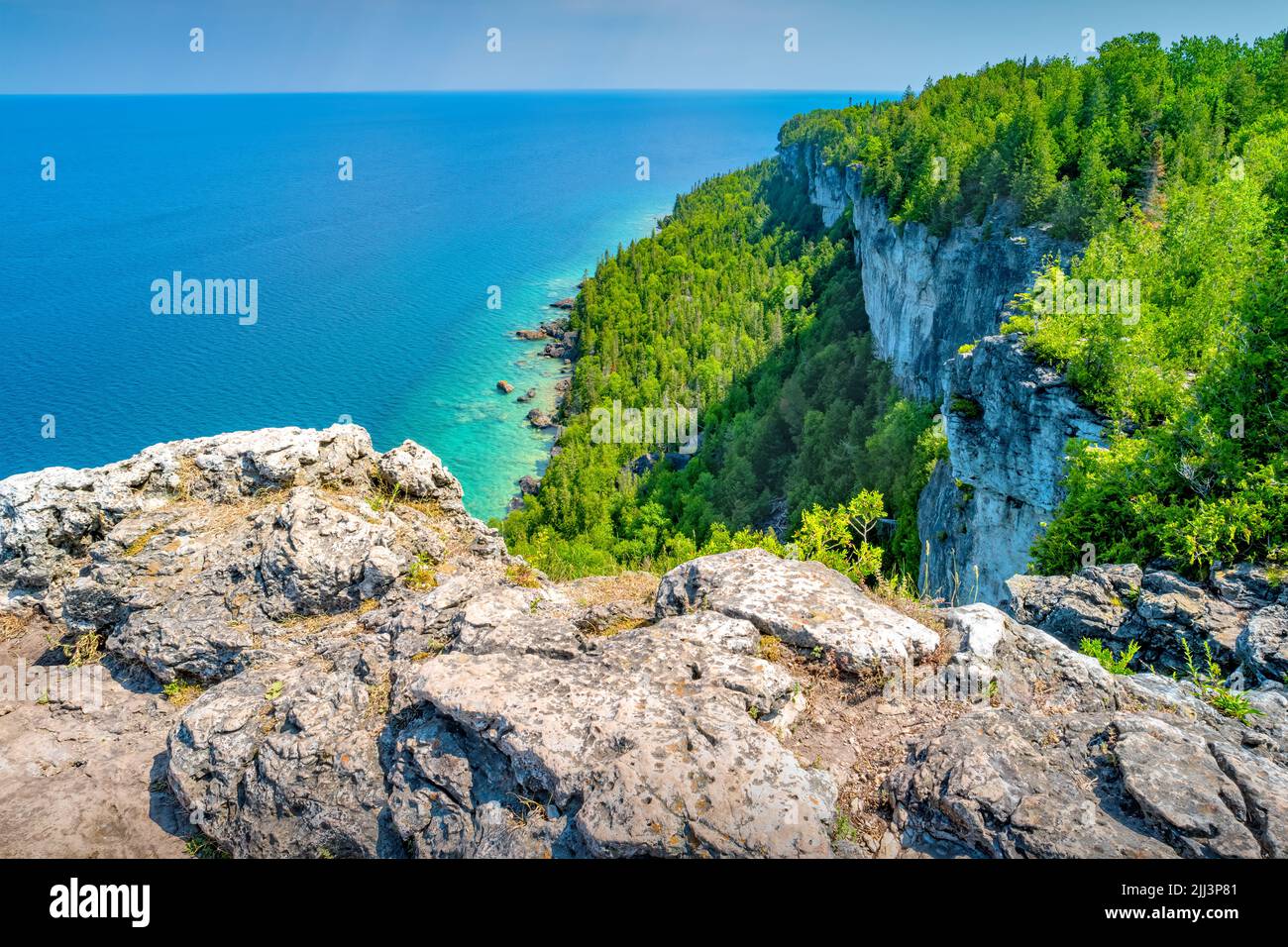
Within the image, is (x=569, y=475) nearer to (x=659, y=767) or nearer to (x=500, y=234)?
(x=659, y=767)

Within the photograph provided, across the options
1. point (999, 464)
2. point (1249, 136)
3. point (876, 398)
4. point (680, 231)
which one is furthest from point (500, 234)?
point (999, 464)

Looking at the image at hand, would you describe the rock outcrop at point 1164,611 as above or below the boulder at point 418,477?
below

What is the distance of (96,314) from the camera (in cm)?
10319

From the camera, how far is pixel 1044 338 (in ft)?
74.1

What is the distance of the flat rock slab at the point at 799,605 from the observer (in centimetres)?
835
